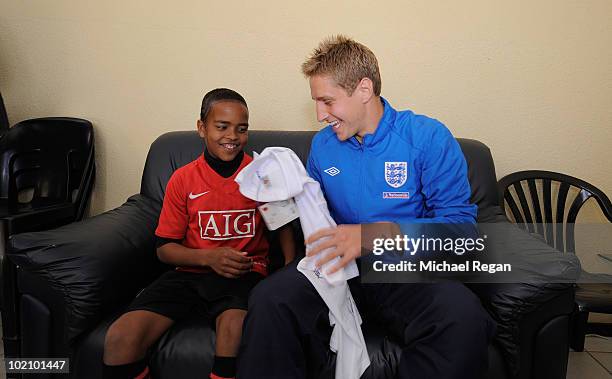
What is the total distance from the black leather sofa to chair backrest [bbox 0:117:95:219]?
68 cm

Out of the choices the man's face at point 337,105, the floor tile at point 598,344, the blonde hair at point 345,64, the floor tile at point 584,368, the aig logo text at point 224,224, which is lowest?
the floor tile at point 598,344

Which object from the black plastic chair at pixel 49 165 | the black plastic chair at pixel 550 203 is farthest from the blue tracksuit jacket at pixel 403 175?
the black plastic chair at pixel 49 165

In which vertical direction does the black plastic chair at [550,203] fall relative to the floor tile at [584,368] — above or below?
above

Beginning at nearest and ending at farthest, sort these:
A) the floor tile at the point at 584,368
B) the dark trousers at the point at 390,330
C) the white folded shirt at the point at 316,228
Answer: the dark trousers at the point at 390,330
the white folded shirt at the point at 316,228
the floor tile at the point at 584,368

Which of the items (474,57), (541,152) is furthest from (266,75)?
(541,152)

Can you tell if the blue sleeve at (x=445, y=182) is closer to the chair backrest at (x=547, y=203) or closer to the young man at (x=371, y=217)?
the young man at (x=371, y=217)

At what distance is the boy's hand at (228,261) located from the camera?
4.94 feet

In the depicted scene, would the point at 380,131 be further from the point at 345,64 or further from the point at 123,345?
the point at 123,345

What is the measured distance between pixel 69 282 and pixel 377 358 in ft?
2.90

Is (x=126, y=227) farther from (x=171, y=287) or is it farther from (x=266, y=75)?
(x=266, y=75)

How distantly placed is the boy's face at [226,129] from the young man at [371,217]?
0.25 m

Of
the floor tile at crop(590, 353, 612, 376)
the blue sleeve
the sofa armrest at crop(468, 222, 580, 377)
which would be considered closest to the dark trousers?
the sofa armrest at crop(468, 222, 580, 377)

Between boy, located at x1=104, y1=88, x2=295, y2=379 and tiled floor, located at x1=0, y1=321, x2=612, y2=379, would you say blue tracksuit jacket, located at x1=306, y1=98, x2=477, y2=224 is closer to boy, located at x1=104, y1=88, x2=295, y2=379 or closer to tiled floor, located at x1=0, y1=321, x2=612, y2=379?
boy, located at x1=104, y1=88, x2=295, y2=379

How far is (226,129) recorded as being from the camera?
1.66 metres
